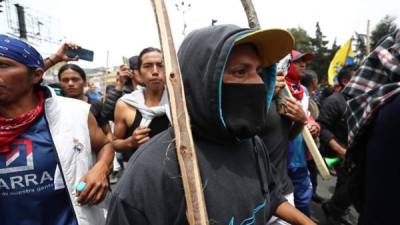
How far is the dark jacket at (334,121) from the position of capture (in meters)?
3.87

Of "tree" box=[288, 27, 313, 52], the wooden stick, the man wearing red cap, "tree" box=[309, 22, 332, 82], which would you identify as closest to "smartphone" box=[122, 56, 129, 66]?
the man wearing red cap

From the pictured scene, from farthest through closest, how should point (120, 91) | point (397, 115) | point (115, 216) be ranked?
1. point (120, 91)
2. point (397, 115)
3. point (115, 216)

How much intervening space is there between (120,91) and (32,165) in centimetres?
255

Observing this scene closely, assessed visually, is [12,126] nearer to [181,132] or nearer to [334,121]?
[181,132]

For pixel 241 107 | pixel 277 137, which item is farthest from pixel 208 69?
pixel 277 137

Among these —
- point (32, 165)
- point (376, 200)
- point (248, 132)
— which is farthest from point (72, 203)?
point (376, 200)

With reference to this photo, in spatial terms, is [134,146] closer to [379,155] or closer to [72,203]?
[72,203]

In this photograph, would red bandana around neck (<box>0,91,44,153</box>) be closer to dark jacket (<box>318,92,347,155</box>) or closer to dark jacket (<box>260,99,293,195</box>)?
dark jacket (<box>260,99,293,195</box>)

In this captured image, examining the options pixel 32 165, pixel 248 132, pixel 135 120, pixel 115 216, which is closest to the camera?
pixel 115 216

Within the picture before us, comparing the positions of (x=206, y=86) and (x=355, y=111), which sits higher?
(x=206, y=86)

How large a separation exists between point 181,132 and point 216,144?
373 millimetres

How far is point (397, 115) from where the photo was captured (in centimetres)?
121

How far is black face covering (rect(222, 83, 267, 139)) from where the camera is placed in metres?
1.29

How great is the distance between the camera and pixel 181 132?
980 millimetres
